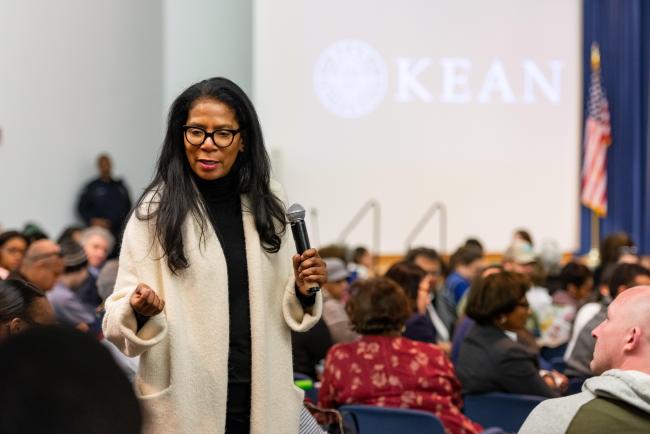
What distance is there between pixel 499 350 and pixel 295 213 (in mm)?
2272

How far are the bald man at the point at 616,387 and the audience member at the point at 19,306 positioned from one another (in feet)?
3.76

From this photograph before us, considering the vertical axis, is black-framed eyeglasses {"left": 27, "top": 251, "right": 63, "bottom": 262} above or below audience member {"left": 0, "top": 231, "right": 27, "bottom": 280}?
above

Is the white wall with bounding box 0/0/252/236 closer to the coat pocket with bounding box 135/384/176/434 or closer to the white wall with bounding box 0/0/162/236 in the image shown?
the white wall with bounding box 0/0/162/236

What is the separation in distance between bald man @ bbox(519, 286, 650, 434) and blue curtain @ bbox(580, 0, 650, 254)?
13049 millimetres

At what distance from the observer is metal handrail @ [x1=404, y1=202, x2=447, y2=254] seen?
1431cm

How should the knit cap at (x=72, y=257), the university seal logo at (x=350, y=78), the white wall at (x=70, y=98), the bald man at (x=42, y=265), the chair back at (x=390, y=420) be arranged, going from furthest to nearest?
1. the university seal logo at (x=350, y=78)
2. the white wall at (x=70, y=98)
3. the knit cap at (x=72, y=257)
4. the bald man at (x=42, y=265)
5. the chair back at (x=390, y=420)

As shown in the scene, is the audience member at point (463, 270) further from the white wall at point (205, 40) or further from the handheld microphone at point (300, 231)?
the white wall at point (205, 40)

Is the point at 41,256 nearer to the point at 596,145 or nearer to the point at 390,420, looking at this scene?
the point at 390,420

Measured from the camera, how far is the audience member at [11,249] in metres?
5.90

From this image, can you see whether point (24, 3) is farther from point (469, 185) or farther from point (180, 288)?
point (180, 288)

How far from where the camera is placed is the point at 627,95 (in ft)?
50.1

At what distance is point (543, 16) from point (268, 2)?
12.5ft

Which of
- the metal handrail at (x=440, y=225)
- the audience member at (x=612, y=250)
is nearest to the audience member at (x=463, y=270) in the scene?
the audience member at (x=612, y=250)

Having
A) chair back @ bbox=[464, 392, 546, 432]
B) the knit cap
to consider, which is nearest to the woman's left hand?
chair back @ bbox=[464, 392, 546, 432]
